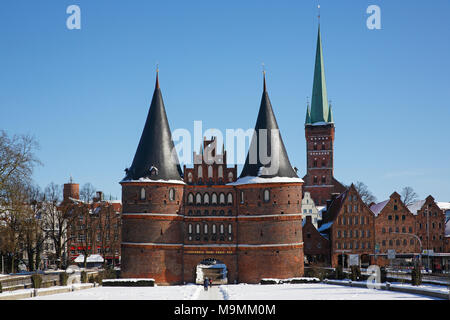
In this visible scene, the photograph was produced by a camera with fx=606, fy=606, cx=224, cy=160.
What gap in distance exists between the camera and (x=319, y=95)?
110938 mm

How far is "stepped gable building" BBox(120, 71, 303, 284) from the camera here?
58875 mm

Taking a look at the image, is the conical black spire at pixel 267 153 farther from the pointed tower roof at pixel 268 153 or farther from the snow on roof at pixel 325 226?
the snow on roof at pixel 325 226

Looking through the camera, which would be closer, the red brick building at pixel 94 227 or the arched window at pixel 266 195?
the arched window at pixel 266 195

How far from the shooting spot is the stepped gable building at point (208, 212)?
58.9m

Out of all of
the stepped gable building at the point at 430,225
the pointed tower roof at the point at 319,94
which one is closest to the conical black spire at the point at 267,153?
the stepped gable building at the point at 430,225

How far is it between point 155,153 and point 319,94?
57733mm

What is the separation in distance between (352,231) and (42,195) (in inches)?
1467

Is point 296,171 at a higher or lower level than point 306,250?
higher

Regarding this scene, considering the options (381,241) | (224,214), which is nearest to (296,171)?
(224,214)

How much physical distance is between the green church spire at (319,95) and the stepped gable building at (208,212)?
50.7 meters

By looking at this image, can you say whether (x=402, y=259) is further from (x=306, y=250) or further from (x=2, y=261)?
(x=2, y=261)

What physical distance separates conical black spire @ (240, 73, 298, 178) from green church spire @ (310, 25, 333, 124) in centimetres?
5118

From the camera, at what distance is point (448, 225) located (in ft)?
277

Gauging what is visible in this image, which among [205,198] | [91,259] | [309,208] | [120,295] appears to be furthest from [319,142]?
[120,295]
